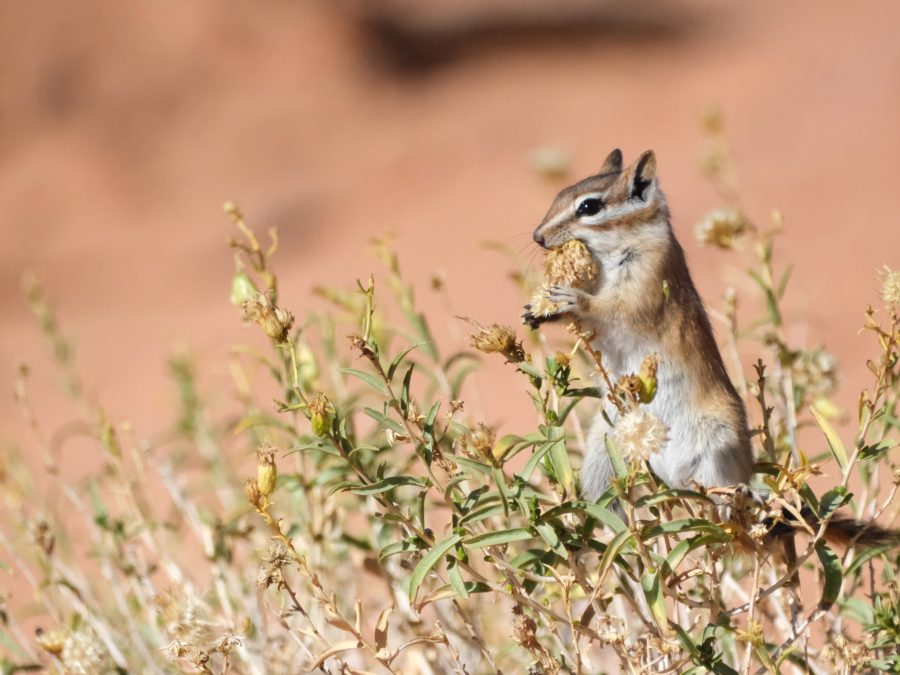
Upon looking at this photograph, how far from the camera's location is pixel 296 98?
42.1 ft

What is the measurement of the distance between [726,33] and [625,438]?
496 inches

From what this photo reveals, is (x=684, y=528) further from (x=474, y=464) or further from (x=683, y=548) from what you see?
(x=474, y=464)

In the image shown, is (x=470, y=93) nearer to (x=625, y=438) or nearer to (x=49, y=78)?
(x=49, y=78)

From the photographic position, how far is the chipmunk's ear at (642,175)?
2596mm

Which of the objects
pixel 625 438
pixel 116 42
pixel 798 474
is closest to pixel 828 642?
pixel 798 474

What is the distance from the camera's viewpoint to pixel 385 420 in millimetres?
1488

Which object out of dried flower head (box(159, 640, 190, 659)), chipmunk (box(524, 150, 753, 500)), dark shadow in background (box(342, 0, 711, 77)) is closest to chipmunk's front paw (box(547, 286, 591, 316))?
chipmunk (box(524, 150, 753, 500))

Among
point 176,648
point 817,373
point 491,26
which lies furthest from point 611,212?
point 491,26

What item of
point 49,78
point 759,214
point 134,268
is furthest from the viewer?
point 49,78

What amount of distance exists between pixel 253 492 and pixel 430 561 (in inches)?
10.8

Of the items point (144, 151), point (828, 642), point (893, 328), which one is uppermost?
point (144, 151)

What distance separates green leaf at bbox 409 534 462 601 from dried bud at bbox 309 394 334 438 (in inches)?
9.3

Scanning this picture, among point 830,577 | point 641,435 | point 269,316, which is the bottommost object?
point 830,577

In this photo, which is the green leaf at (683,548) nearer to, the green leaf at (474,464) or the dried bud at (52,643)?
the green leaf at (474,464)
